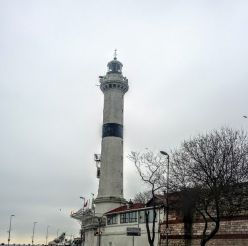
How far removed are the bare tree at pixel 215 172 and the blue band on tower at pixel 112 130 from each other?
A: 37085 mm

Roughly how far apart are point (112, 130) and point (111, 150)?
3.51 meters

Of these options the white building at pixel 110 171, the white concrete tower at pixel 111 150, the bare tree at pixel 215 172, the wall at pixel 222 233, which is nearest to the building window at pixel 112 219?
the white building at pixel 110 171

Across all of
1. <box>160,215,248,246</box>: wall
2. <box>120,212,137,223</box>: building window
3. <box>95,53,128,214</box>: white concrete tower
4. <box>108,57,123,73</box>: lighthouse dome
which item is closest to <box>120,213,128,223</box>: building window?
<box>120,212,137,223</box>: building window

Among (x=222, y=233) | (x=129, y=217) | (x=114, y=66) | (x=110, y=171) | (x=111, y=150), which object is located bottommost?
(x=222, y=233)

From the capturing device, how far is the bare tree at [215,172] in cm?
3253

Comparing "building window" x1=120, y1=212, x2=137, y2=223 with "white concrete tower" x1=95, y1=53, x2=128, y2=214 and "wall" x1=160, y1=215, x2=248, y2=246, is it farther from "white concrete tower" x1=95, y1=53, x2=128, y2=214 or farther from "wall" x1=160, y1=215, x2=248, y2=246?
Result: "wall" x1=160, y1=215, x2=248, y2=246

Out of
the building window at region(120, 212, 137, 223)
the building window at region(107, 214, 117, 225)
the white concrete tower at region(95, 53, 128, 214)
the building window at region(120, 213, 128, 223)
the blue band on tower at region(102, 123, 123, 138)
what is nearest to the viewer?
the building window at region(120, 212, 137, 223)

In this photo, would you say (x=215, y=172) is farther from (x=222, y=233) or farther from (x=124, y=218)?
(x=124, y=218)

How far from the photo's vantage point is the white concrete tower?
71.0 metres

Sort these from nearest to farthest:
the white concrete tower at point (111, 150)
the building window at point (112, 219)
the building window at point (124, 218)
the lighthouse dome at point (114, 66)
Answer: the building window at point (124, 218) → the building window at point (112, 219) → the white concrete tower at point (111, 150) → the lighthouse dome at point (114, 66)

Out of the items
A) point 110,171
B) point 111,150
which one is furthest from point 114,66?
point 110,171

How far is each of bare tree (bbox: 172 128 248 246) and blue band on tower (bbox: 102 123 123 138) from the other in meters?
37.1

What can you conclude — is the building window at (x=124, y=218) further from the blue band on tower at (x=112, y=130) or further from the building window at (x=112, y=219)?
the blue band on tower at (x=112, y=130)

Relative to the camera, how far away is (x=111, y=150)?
238 feet
